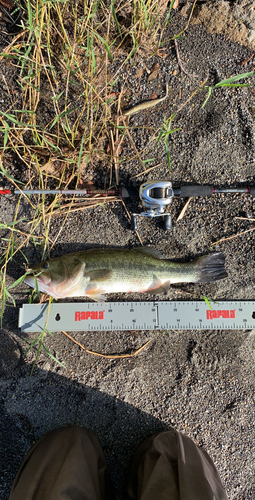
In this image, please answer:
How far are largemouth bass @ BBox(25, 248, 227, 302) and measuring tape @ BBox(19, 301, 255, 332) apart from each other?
204mm

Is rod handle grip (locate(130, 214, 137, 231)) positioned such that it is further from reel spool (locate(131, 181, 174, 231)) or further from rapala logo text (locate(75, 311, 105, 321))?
rapala logo text (locate(75, 311, 105, 321))

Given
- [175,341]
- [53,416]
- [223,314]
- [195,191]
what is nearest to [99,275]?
[175,341]

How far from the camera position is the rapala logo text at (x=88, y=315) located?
8.95 feet

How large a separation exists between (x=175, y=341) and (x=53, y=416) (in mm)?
1459

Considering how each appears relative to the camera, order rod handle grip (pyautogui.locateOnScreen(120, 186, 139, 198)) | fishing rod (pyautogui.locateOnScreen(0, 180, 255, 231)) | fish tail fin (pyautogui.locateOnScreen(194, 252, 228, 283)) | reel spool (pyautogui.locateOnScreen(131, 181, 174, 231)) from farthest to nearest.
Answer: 1. fish tail fin (pyautogui.locateOnScreen(194, 252, 228, 283))
2. rod handle grip (pyautogui.locateOnScreen(120, 186, 139, 198))
3. fishing rod (pyautogui.locateOnScreen(0, 180, 255, 231))
4. reel spool (pyautogui.locateOnScreen(131, 181, 174, 231))

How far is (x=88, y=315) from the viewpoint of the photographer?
8.98 feet

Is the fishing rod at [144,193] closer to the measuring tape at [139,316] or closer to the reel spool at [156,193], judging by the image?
the reel spool at [156,193]

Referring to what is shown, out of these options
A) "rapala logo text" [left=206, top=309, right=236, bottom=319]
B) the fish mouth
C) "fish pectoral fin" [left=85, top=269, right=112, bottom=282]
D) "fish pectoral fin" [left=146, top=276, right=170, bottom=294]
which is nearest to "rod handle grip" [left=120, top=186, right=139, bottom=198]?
"fish pectoral fin" [left=85, top=269, right=112, bottom=282]

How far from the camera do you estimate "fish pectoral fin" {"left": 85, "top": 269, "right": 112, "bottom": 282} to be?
2562 millimetres

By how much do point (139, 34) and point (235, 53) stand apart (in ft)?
3.30

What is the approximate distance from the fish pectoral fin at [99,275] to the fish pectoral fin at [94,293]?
2.6 inches

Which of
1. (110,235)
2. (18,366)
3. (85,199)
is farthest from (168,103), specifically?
(18,366)

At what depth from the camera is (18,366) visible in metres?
Answer: 2.77

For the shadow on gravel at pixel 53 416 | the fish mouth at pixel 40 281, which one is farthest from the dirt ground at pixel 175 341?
the fish mouth at pixel 40 281
